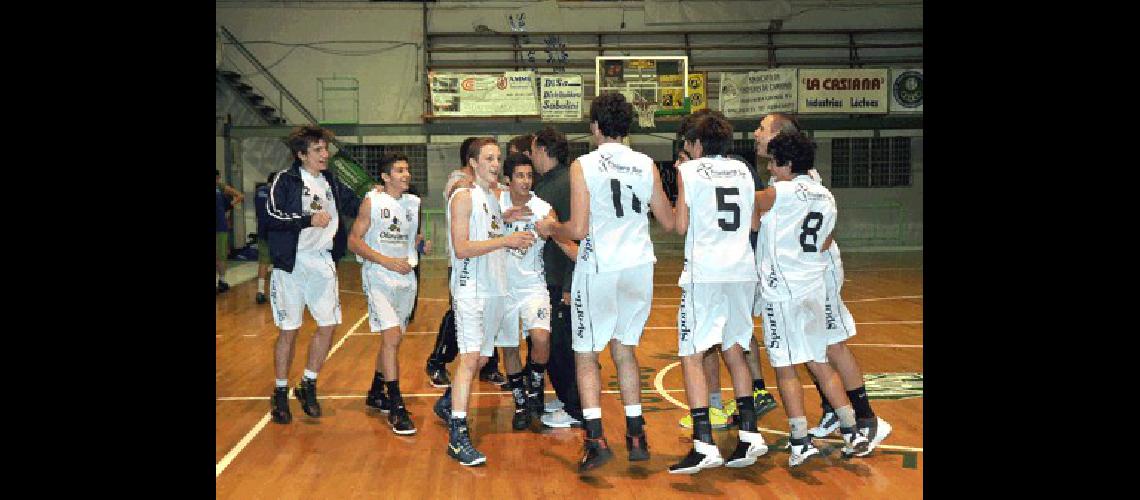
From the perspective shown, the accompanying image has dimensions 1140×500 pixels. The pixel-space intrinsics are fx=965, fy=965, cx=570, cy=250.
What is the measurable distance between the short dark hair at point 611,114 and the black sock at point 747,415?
150cm

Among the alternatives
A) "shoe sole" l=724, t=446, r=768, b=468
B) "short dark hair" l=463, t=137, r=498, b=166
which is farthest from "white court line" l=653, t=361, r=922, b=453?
"short dark hair" l=463, t=137, r=498, b=166

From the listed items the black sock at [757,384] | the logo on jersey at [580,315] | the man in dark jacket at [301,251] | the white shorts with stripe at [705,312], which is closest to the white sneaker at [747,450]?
the white shorts with stripe at [705,312]

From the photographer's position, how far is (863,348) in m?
8.57

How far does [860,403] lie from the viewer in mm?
5012

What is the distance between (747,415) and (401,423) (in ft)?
6.72

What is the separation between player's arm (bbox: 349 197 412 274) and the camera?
575 centimetres

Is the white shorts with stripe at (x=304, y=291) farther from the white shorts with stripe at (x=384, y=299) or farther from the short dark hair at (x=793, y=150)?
the short dark hair at (x=793, y=150)

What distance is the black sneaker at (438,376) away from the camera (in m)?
7.09

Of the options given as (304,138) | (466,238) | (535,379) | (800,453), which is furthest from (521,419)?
(304,138)

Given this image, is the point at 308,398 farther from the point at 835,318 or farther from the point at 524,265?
the point at 835,318

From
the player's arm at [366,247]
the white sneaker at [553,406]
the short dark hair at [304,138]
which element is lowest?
the white sneaker at [553,406]

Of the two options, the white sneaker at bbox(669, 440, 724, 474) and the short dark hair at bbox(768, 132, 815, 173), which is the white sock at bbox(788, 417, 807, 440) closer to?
the white sneaker at bbox(669, 440, 724, 474)
